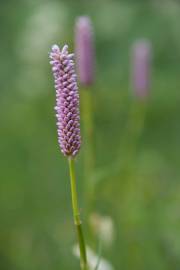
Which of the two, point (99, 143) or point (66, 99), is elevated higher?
point (66, 99)

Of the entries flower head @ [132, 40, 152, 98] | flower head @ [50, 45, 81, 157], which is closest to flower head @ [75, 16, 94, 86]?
flower head @ [132, 40, 152, 98]

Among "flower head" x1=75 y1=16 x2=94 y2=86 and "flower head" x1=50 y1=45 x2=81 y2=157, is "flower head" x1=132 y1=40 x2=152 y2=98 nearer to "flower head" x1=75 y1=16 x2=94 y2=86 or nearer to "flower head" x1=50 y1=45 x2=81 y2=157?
"flower head" x1=75 y1=16 x2=94 y2=86

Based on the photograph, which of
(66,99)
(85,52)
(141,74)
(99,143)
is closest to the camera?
(66,99)

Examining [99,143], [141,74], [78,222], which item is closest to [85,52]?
[141,74]

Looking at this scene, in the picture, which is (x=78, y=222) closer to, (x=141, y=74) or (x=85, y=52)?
(x=85, y=52)

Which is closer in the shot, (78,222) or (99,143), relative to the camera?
(78,222)

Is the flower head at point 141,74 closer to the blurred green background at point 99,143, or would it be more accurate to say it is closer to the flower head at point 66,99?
the blurred green background at point 99,143
